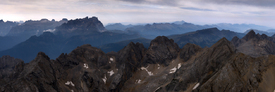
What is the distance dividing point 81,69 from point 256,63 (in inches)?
5050

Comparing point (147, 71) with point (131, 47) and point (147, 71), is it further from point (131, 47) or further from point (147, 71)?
point (131, 47)

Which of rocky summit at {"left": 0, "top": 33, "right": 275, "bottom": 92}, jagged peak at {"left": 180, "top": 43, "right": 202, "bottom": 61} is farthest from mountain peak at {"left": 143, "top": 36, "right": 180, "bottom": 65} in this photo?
jagged peak at {"left": 180, "top": 43, "right": 202, "bottom": 61}

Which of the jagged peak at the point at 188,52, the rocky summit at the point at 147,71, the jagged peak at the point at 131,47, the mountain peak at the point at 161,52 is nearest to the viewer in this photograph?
the rocky summit at the point at 147,71

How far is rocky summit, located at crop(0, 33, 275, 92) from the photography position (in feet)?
176

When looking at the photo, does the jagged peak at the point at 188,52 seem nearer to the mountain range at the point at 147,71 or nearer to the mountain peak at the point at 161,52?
the mountain range at the point at 147,71

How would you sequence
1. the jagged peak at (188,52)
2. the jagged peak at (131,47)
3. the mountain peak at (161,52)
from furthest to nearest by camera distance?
the mountain peak at (161,52), the jagged peak at (131,47), the jagged peak at (188,52)

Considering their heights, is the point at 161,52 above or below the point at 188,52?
below

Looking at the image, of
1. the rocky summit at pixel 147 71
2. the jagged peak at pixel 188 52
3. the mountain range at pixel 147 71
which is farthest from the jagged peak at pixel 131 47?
the jagged peak at pixel 188 52

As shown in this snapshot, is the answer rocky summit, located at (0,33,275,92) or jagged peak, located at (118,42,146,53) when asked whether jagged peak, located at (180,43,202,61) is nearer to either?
rocky summit, located at (0,33,275,92)

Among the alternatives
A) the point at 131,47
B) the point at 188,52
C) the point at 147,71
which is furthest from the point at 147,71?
the point at 188,52

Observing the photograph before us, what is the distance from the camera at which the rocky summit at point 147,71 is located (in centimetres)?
5359

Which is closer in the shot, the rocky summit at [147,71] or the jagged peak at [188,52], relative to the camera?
the rocky summit at [147,71]

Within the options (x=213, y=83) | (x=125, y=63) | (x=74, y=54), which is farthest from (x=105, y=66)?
(x=213, y=83)

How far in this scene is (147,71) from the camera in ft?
488
